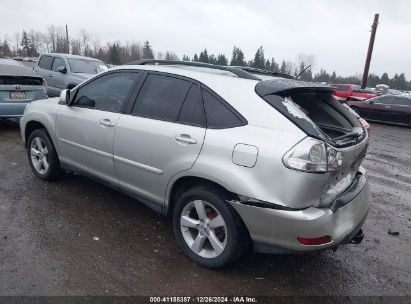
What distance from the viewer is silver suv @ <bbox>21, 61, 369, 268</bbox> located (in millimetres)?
2555

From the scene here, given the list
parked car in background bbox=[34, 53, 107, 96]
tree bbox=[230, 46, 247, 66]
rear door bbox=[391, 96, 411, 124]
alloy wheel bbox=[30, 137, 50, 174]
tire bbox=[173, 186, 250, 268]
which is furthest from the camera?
tree bbox=[230, 46, 247, 66]

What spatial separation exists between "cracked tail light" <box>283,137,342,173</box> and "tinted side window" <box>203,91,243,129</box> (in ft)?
1.71

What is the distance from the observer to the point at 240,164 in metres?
2.68

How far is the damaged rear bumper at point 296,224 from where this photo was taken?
8.31ft

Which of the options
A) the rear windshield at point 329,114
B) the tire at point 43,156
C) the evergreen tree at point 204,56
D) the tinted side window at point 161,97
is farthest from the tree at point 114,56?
the rear windshield at point 329,114

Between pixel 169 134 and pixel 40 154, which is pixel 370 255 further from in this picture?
pixel 40 154

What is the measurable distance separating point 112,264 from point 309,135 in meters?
1.98

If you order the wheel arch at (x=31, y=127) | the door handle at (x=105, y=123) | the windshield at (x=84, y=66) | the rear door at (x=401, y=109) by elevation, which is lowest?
the rear door at (x=401, y=109)

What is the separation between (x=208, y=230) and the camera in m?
3.03

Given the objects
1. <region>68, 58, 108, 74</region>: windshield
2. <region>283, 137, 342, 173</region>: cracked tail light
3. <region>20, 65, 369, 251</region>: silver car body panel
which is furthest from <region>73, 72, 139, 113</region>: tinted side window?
<region>68, 58, 108, 74</region>: windshield

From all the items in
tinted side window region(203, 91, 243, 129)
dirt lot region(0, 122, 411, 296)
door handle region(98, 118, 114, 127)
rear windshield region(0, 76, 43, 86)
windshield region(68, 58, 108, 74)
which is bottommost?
dirt lot region(0, 122, 411, 296)

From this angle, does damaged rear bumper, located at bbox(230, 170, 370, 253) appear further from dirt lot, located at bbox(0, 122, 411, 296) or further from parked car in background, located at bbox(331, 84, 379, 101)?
parked car in background, located at bbox(331, 84, 379, 101)

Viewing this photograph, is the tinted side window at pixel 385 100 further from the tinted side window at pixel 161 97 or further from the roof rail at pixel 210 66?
the tinted side window at pixel 161 97

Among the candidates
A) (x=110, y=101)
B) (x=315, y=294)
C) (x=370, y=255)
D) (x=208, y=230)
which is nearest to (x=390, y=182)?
(x=370, y=255)
